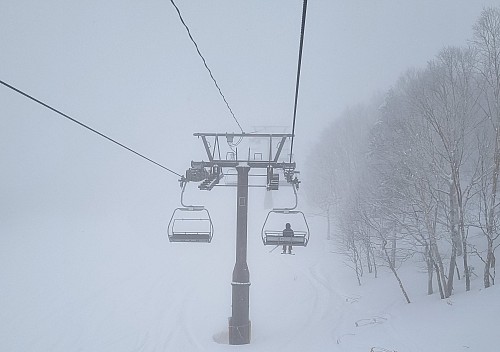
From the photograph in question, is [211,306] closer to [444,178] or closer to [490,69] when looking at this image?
[444,178]

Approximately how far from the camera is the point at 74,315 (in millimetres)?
19109

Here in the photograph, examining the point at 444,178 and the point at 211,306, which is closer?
the point at 444,178

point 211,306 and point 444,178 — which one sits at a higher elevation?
point 444,178

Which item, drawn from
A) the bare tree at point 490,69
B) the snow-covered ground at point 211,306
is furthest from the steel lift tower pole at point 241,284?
the bare tree at point 490,69

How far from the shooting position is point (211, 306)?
19.2 meters

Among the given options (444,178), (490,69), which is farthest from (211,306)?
(490,69)

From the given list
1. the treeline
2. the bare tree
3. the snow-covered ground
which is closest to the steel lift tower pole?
the snow-covered ground

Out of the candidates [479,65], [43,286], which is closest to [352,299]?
[479,65]

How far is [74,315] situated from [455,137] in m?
18.4

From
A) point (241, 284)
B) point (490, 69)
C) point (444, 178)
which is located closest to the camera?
point (241, 284)

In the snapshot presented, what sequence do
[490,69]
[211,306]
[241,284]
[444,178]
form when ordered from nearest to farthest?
1. [241,284]
2. [490,69]
3. [444,178]
4. [211,306]

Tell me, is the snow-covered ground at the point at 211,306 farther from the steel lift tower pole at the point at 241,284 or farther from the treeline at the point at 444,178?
the treeline at the point at 444,178

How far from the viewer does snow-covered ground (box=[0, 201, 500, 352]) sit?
40.6ft

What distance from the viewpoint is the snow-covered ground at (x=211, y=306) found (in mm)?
12383
